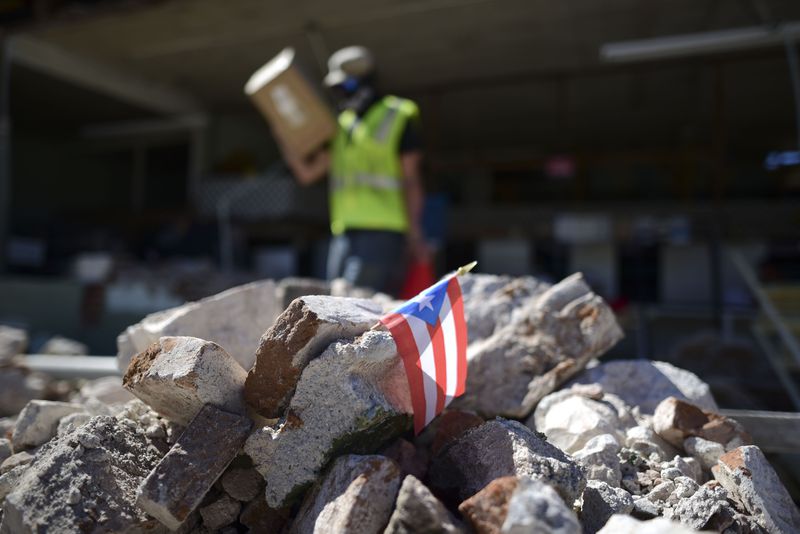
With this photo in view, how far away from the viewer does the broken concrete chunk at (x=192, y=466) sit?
70.7 inches

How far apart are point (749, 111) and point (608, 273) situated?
3742 mm

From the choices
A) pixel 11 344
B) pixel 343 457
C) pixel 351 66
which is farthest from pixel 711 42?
pixel 11 344

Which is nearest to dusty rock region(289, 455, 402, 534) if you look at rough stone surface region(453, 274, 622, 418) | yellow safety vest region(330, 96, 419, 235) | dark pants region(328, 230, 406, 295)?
rough stone surface region(453, 274, 622, 418)

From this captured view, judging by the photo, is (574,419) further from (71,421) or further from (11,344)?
(11,344)

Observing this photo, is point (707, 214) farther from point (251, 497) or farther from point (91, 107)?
point (91, 107)

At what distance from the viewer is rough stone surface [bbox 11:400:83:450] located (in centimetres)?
233

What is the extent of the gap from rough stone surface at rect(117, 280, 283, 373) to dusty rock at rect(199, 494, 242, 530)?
2.24ft

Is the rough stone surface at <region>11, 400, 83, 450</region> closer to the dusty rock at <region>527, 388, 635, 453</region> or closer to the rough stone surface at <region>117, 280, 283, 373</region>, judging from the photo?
the rough stone surface at <region>117, 280, 283, 373</region>

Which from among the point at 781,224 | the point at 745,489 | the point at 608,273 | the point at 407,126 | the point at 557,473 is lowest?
the point at 608,273

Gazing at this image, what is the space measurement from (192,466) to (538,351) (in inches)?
55.2

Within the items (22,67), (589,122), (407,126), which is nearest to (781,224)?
(589,122)

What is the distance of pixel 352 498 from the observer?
1719 millimetres

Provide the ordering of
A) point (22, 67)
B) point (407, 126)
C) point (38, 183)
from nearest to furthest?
point (407, 126), point (22, 67), point (38, 183)

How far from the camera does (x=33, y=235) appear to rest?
9453 millimetres
